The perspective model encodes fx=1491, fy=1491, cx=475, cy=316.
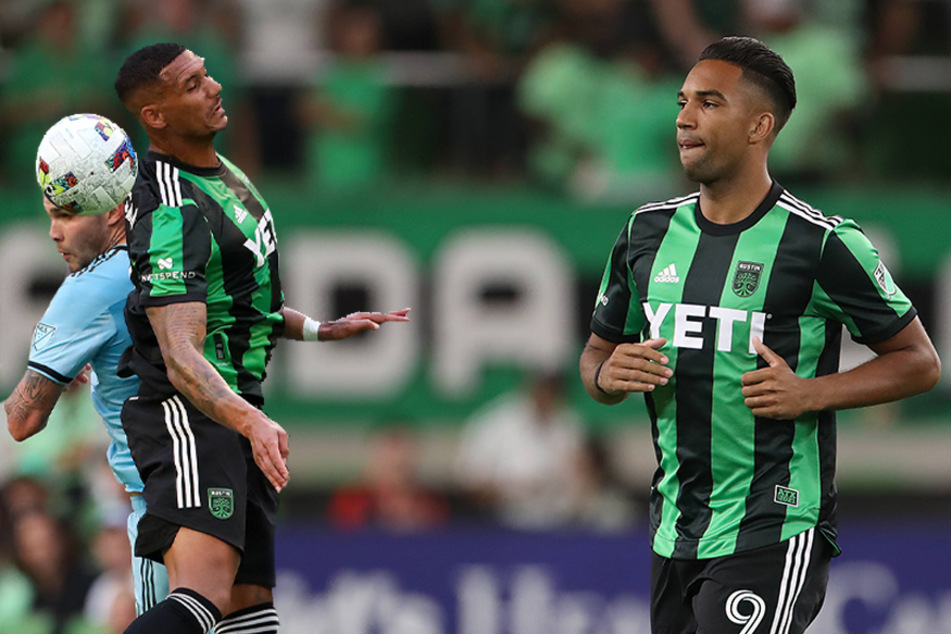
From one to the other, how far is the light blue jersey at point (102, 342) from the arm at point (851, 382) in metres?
2.01

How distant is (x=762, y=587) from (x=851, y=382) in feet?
2.12

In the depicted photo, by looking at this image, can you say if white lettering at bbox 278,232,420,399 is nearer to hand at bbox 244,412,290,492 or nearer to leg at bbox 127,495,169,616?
leg at bbox 127,495,169,616

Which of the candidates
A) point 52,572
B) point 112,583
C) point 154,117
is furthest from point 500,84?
point 154,117

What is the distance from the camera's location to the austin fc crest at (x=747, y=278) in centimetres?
439

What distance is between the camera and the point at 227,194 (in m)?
4.78

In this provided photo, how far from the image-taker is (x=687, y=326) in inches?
175

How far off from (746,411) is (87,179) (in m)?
2.14

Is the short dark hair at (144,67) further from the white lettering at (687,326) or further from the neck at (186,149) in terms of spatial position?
the white lettering at (687,326)

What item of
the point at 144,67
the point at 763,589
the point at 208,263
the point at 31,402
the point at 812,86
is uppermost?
the point at 144,67

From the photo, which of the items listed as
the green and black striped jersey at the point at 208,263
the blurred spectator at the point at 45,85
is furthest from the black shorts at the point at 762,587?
the blurred spectator at the point at 45,85

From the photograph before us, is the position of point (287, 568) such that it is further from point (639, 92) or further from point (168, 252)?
point (168, 252)

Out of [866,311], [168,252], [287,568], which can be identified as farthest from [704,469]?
[287,568]

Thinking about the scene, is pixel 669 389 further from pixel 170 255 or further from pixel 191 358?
pixel 170 255

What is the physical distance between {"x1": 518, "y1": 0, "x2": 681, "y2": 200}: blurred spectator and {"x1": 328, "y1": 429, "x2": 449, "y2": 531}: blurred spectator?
2079mm
